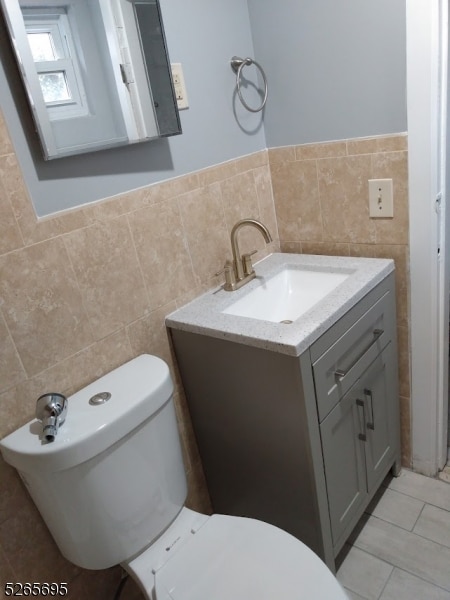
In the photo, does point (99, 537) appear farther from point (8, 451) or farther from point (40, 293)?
point (40, 293)

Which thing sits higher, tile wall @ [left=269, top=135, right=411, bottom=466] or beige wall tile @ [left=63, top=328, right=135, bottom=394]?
tile wall @ [left=269, top=135, right=411, bottom=466]

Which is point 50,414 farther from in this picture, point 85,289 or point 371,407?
point 371,407

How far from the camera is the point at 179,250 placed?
4.37 feet

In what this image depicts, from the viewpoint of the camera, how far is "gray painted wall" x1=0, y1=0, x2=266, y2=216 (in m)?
0.97

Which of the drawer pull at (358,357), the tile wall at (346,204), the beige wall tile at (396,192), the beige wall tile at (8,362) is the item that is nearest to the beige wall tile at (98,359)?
the beige wall tile at (8,362)

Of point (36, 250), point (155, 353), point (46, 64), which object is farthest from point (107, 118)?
point (155, 353)

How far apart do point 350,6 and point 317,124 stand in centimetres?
33

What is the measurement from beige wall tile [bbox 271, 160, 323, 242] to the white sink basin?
167 mm

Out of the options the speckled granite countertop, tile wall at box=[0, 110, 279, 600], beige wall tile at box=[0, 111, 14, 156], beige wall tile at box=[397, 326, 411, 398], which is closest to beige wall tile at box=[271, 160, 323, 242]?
the speckled granite countertop

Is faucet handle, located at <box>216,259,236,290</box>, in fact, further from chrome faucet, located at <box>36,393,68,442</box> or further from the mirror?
chrome faucet, located at <box>36,393,68,442</box>

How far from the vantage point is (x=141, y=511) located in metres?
1.07

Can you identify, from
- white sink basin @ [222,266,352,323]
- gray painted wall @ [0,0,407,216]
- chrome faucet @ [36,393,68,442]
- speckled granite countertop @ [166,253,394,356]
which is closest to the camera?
chrome faucet @ [36,393,68,442]

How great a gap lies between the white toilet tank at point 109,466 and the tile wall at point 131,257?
9 cm

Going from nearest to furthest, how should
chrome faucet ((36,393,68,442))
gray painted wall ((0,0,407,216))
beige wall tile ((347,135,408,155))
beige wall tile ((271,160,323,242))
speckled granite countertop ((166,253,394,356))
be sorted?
1. chrome faucet ((36,393,68,442))
2. speckled granite countertop ((166,253,394,356))
3. gray painted wall ((0,0,407,216))
4. beige wall tile ((347,135,408,155))
5. beige wall tile ((271,160,323,242))
